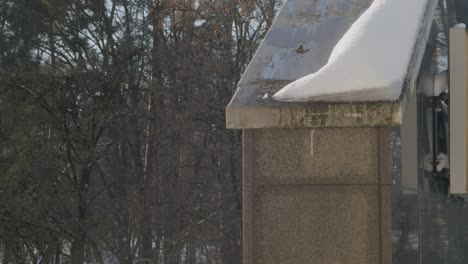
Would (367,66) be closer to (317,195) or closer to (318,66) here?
(318,66)

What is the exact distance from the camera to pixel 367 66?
347cm

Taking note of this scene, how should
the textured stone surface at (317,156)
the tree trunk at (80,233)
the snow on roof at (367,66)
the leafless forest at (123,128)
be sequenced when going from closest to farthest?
1. the snow on roof at (367,66)
2. the textured stone surface at (317,156)
3. the leafless forest at (123,128)
4. the tree trunk at (80,233)

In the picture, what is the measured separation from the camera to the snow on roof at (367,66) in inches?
133

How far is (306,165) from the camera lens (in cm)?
355

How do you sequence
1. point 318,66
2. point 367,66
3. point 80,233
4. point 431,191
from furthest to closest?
point 80,233 < point 431,191 < point 318,66 < point 367,66

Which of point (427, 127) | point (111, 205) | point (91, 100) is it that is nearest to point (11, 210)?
point (111, 205)

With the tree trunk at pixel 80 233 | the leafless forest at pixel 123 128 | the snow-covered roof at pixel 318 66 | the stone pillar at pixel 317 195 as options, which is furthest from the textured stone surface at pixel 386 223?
the tree trunk at pixel 80 233

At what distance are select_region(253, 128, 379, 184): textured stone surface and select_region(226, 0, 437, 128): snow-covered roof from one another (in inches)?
2.8

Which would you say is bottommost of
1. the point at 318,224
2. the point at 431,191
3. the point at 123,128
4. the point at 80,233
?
the point at 80,233

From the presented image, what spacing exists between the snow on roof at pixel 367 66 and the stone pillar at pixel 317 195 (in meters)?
0.19

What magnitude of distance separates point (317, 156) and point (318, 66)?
1.73ft

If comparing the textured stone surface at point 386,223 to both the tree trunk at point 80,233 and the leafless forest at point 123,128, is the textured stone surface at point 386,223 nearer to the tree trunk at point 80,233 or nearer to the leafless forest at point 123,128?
the leafless forest at point 123,128

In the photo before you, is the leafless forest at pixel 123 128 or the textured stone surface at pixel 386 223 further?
the leafless forest at pixel 123 128

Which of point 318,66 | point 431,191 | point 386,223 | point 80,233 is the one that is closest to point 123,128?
point 80,233
